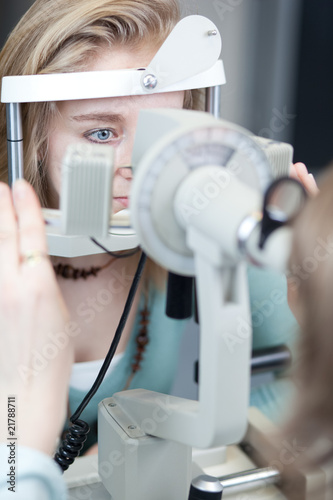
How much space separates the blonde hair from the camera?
0.92 meters

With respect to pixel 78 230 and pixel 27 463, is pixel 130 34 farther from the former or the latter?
pixel 27 463

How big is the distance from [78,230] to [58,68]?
53cm

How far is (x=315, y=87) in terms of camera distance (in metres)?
1.91

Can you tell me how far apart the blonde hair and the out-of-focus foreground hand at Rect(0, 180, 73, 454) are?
48 centimetres

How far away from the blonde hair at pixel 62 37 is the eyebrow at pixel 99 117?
0.06 metres

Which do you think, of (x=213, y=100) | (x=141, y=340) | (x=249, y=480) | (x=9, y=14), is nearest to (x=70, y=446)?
(x=249, y=480)

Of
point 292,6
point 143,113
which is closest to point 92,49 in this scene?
point 143,113

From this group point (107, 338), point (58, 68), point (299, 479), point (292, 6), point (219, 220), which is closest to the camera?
point (219, 220)

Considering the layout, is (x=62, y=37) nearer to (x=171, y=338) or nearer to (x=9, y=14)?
(x=9, y=14)

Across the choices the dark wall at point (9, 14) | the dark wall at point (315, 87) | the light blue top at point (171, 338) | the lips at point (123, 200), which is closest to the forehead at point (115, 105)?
the lips at point (123, 200)

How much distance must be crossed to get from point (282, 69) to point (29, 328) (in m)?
1.55

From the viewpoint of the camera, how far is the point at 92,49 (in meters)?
0.93

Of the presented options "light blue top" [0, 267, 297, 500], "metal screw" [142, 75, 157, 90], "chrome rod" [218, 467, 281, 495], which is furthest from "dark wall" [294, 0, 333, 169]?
"chrome rod" [218, 467, 281, 495]

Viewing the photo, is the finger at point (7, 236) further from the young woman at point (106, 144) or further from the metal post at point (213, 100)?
the metal post at point (213, 100)
